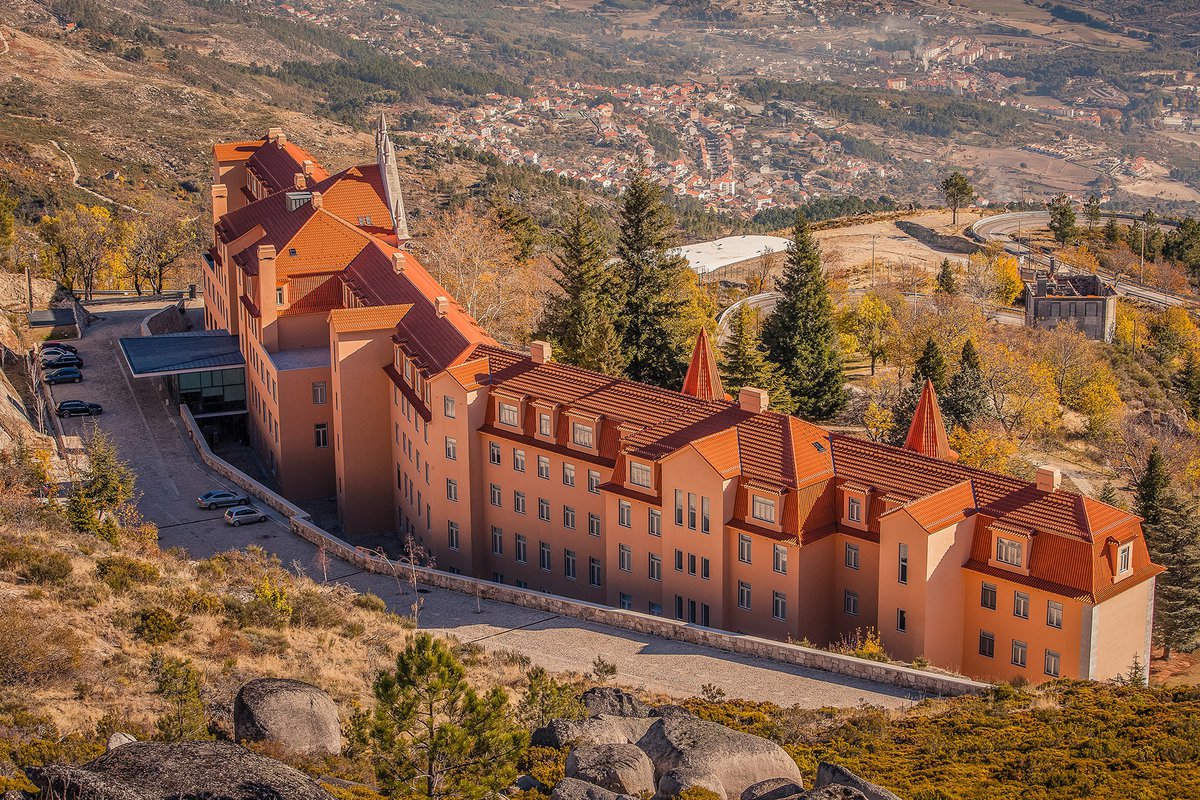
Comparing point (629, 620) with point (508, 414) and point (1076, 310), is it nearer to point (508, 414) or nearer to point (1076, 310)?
point (508, 414)

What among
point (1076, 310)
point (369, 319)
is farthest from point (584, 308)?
point (1076, 310)

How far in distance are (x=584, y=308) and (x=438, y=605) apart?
22418 millimetres

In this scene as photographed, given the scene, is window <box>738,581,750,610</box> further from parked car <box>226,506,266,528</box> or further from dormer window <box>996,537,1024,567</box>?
parked car <box>226,506,266,528</box>

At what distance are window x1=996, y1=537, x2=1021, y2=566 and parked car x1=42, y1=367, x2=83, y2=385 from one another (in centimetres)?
4766

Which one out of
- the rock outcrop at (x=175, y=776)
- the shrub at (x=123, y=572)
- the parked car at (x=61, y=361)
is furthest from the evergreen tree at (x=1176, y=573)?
the parked car at (x=61, y=361)

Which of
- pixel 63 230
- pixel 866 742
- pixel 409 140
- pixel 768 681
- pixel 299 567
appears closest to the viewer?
pixel 866 742

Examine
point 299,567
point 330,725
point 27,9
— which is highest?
point 27,9

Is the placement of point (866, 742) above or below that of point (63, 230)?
below

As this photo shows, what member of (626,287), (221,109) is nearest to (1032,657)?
(626,287)

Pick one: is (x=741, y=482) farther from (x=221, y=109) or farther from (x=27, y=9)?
(x=27, y=9)

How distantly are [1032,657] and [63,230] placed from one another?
68698 mm

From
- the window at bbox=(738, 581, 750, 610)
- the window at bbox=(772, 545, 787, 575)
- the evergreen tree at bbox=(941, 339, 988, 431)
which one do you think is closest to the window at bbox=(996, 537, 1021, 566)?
the window at bbox=(772, 545, 787, 575)

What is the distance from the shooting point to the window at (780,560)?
159 feet

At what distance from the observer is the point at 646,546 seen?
52.0m
